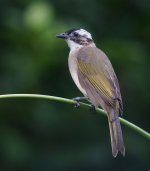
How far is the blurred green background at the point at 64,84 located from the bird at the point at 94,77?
0.85 ft

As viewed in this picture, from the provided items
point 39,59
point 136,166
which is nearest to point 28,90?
point 39,59

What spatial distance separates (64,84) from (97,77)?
1.55 metres

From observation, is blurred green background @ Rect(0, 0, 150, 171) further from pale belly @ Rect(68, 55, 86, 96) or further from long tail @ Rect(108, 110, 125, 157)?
long tail @ Rect(108, 110, 125, 157)

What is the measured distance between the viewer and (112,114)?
643 cm

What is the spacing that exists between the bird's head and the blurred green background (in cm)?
19

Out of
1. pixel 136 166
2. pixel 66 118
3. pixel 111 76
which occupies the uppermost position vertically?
pixel 111 76

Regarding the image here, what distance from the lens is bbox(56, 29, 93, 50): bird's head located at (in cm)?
783

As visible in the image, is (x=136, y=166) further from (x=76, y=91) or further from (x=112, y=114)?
(x=112, y=114)

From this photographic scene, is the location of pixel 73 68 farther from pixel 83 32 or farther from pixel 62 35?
pixel 83 32

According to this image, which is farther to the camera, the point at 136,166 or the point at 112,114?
the point at 136,166

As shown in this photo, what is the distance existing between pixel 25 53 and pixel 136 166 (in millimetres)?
1930

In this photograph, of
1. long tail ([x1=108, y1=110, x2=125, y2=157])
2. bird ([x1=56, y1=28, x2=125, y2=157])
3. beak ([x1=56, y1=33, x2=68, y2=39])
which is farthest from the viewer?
beak ([x1=56, y1=33, x2=68, y2=39])

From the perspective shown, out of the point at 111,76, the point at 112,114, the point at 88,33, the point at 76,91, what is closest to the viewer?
the point at 112,114

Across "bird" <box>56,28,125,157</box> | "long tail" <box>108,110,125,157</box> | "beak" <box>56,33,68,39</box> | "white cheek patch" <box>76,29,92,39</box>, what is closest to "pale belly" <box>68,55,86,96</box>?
"bird" <box>56,28,125,157</box>
